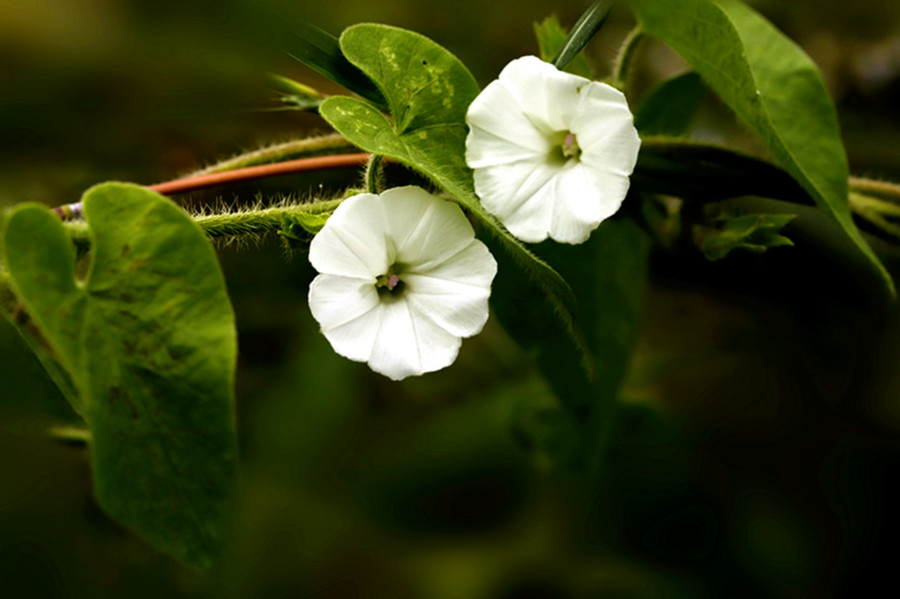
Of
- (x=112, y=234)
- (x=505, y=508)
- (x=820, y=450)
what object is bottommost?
(x=505, y=508)

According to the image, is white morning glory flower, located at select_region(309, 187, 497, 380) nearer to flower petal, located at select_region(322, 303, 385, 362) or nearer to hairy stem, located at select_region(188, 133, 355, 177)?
flower petal, located at select_region(322, 303, 385, 362)

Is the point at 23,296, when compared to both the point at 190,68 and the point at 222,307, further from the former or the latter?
the point at 190,68

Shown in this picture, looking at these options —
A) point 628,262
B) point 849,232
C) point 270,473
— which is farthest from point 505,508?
point 849,232

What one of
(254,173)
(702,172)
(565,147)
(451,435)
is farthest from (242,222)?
(451,435)

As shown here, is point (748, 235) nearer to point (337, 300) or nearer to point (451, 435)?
point (337, 300)

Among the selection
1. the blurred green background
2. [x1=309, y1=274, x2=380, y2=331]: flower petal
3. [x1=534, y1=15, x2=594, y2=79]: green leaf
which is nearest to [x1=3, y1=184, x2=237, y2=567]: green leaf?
[x1=309, y1=274, x2=380, y2=331]: flower petal

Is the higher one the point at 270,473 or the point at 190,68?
the point at 190,68
